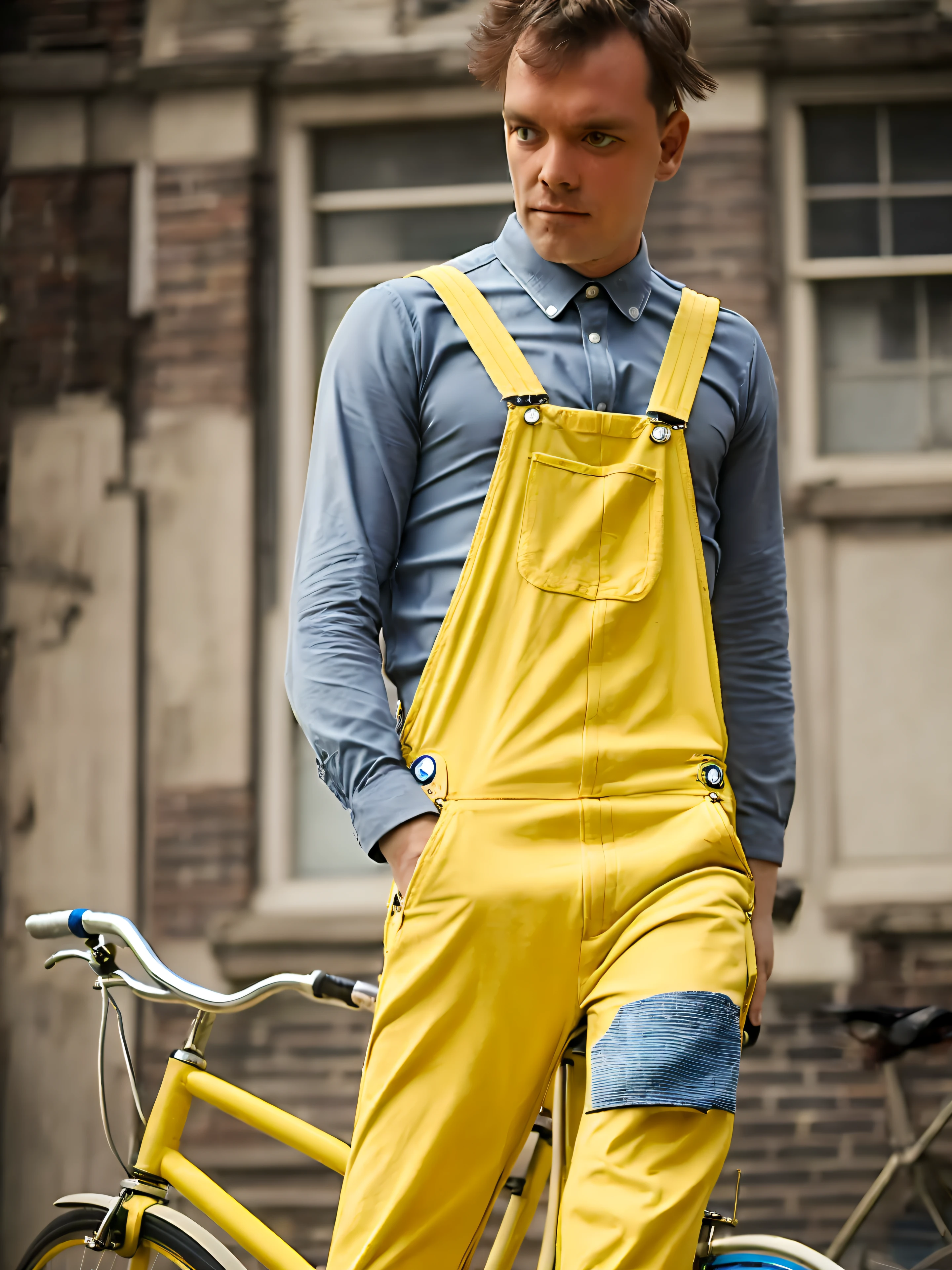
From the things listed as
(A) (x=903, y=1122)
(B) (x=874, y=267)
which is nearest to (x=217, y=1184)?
(A) (x=903, y=1122)

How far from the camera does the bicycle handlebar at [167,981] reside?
2271 mm

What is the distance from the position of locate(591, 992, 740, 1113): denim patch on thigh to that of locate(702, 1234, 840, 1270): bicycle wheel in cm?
37

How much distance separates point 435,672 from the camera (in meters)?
1.67

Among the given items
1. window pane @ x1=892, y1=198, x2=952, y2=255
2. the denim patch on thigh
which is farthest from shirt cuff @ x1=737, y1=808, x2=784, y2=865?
window pane @ x1=892, y1=198, x2=952, y2=255

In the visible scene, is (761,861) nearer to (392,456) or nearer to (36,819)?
(392,456)

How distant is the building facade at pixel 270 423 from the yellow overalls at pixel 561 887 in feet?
8.86

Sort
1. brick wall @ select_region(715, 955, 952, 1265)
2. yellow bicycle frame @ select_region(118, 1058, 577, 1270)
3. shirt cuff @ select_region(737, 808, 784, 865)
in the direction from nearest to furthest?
shirt cuff @ select_region(737, 808, 784, 865)
yellow bicycle frame @ select_region(118, 1058, 577, 1270)
brick wall @ select_region(715, 955, 952, 1265)

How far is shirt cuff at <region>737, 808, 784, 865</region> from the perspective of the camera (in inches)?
74.2

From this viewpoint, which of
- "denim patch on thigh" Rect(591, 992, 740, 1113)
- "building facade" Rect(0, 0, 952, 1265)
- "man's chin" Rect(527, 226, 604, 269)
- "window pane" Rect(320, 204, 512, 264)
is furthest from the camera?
"window pane" Rect(320, 204, 512, 264)

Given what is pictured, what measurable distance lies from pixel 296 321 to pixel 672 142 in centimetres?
287

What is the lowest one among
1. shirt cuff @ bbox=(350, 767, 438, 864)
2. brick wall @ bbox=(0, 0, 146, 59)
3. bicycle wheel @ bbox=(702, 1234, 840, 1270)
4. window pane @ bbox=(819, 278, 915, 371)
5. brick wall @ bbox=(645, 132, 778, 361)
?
bicycle wheel @ bbox=(702, 1234, 840, 1270)

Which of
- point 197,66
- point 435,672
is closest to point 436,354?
point 435,672

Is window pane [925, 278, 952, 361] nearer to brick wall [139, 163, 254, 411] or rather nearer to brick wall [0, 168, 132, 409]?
brick wall [139, 163, 254, 411]

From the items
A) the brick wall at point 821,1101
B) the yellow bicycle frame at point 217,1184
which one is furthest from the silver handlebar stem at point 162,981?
the brick wall at point 821,1101
